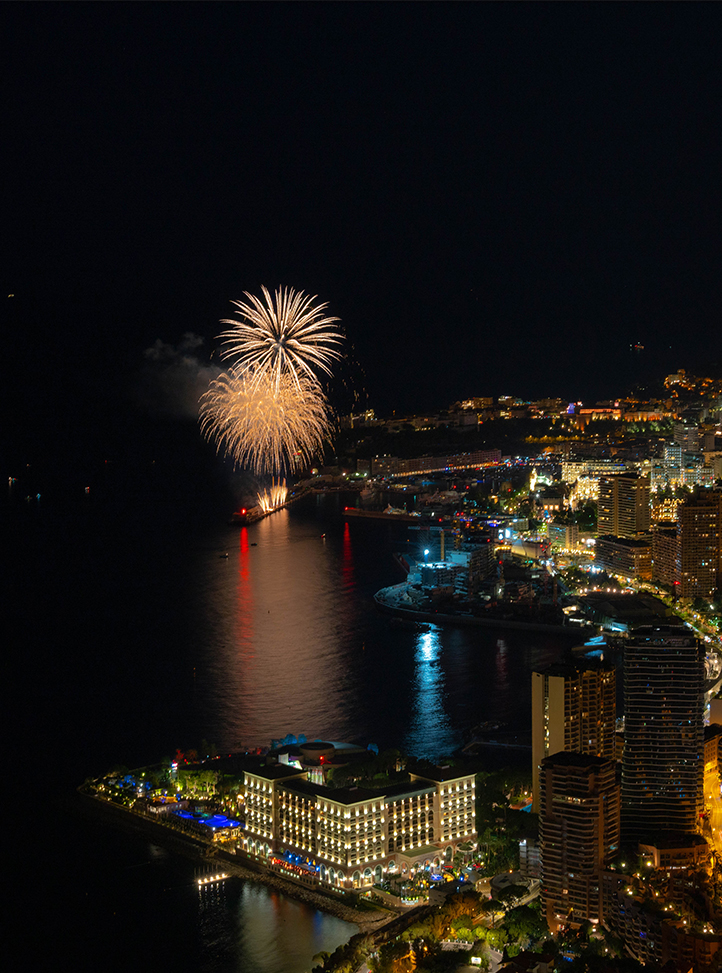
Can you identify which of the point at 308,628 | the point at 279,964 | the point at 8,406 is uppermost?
the point at 8,406

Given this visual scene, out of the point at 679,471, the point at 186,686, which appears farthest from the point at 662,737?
the point at 679,471

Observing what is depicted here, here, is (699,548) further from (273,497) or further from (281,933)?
(273,497)

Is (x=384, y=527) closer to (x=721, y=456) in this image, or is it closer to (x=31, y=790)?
(x=721, y=456)

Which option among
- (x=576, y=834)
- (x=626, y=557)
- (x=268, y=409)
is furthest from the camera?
(x=626, y=557)

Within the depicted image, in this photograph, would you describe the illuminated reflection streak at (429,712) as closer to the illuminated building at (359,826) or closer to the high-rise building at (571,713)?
the high-rise building at (571,713)

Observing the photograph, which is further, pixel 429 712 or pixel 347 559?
pixel 347 559

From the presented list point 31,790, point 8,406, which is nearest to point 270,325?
point 31,790
